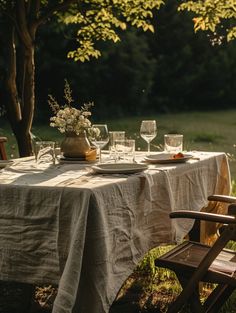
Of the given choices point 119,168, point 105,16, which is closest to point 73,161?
point 119,168

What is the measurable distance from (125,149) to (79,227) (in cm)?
124

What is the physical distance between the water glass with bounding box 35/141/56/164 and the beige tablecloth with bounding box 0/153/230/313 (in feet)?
1.01

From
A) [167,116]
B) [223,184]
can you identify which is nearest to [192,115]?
[167,116]

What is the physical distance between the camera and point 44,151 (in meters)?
3.95

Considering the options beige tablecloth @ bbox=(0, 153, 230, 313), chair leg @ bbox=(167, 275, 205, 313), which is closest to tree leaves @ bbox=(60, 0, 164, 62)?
beige tablecloth @ bbox=(0, 153, 230, 313)

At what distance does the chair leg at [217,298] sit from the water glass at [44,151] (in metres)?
1.39

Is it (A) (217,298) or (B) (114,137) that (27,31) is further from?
(A) (217,298)

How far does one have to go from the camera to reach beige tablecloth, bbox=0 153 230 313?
2.85 meters

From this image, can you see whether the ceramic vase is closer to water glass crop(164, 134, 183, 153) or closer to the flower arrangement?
the flower arrangement

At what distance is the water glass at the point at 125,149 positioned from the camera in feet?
13.0

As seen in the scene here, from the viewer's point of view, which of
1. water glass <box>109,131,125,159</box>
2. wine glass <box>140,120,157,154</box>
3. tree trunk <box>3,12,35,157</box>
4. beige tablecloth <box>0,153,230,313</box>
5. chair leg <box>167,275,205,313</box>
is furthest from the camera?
tree trunk <box>3,12,35,157</box>

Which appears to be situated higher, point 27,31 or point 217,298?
point 27,31

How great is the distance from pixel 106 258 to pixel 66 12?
6.03m

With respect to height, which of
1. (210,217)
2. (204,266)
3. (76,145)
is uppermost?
(76,145)
